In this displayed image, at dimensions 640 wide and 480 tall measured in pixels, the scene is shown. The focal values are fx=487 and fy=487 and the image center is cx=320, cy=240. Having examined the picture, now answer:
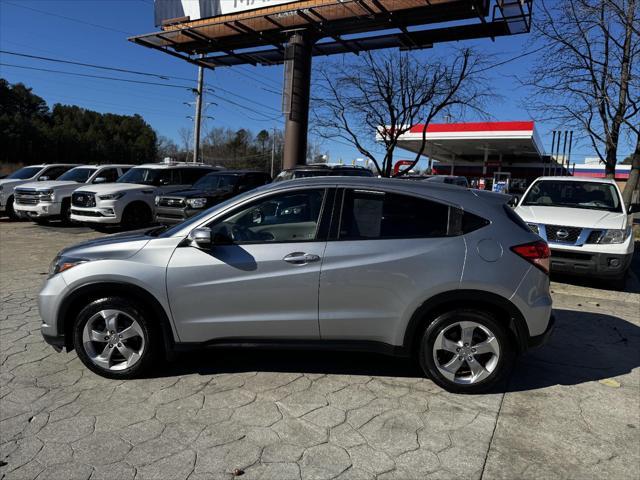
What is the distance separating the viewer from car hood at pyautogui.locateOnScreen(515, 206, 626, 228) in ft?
24.5

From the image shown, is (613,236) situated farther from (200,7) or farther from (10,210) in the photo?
(10,210)

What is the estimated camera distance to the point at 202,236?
362 cm

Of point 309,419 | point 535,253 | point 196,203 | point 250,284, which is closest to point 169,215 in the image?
point 196,203

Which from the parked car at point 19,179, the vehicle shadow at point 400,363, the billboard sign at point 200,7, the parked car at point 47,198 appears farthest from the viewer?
the billboard sign at point 200,7

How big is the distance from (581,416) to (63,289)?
4.05 metres

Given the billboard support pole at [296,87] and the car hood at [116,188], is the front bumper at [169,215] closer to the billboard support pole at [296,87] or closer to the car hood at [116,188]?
the car hood at [116,188]

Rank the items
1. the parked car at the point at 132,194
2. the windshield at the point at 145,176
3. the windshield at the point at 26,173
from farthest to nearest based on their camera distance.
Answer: the windshield at the point at 26,173
the windshield at the point at 145,176
the parked car at the point at 132,194

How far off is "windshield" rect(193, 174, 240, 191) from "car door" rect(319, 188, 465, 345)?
29.6 ft

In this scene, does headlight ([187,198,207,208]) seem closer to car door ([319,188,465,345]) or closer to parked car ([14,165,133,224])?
parked car ([14,165,133,224])

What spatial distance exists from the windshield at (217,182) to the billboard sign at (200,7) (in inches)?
267

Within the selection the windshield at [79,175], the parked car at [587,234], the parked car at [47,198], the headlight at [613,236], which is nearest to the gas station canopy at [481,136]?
the windshield at [79,175]

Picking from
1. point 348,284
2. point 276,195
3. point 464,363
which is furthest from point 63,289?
point 464,363

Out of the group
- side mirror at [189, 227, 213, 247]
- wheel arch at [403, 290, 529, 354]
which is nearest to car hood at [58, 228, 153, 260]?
side mirror at [189, 227, 213, 247]

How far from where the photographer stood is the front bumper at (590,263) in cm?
718
